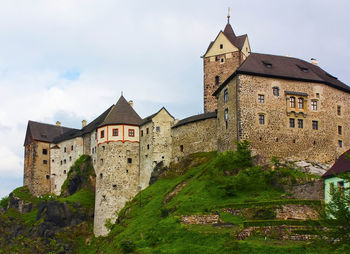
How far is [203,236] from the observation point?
39.5 metres

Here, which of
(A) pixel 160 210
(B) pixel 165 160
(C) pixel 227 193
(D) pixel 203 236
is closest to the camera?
(D) pixel 203 236

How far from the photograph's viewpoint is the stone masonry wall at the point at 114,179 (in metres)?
67.8

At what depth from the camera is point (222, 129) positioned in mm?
59281

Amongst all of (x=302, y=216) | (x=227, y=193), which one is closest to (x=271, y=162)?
(x=227, y=193)

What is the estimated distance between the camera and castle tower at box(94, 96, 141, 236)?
223 feet

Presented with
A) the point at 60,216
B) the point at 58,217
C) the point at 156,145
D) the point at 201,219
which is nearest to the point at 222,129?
the point at 156,145

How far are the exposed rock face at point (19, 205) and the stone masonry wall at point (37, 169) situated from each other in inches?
122

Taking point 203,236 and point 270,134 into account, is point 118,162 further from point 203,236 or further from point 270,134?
point 203,236

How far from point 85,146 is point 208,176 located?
108ft

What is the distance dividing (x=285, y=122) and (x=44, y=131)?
5078 centimetres

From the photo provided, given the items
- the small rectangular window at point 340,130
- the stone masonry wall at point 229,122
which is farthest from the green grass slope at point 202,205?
the small rectangular window at point 340,130

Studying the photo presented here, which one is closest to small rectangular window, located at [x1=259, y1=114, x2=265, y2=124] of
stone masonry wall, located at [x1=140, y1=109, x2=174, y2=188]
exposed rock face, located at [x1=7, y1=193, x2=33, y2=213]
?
stone masonry wall, located at [x1=140, y1=109, x2=174, y2=188]

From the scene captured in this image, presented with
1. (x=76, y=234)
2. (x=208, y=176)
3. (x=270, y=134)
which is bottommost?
(x=76, y=234)

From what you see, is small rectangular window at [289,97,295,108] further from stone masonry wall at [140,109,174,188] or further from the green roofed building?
stone masonry wall at [140,109,174,188]
